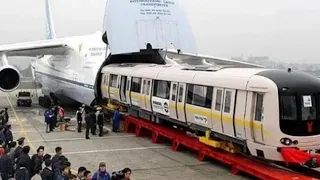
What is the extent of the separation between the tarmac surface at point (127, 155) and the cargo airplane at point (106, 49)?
366 cm

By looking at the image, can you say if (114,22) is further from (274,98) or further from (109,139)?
(274,98)

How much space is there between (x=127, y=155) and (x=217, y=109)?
4.14 meters

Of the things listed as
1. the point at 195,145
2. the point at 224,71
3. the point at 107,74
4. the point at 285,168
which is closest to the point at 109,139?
the point at 107,74

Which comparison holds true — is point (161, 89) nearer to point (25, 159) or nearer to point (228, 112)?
point (228, 112)

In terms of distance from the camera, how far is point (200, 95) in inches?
522

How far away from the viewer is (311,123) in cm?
1059

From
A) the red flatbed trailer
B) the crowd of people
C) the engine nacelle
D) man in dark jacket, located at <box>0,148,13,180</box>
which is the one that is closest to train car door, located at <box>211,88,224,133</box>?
the red flatbed trailer

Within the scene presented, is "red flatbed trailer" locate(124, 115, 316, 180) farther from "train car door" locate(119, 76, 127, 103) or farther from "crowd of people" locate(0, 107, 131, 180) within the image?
"crowd of people" locate(0, 107, 131, 180)

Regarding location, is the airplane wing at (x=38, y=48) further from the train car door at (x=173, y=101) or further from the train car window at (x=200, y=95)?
the train car window at (x=200, y=95)

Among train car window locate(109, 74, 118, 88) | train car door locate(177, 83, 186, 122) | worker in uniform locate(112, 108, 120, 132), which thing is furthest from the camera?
train car window locate(109, 74, 118, 88)

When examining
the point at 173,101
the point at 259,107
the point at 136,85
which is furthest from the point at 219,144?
the point at 136,85

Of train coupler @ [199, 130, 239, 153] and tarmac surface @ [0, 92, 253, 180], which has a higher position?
train coupler @ [199, 130, 239, 153]

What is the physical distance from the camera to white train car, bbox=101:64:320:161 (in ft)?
34.3

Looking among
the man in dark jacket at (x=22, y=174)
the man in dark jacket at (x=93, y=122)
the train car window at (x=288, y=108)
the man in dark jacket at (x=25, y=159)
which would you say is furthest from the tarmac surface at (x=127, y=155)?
the man in dark jacket at (x=22, y=174)
